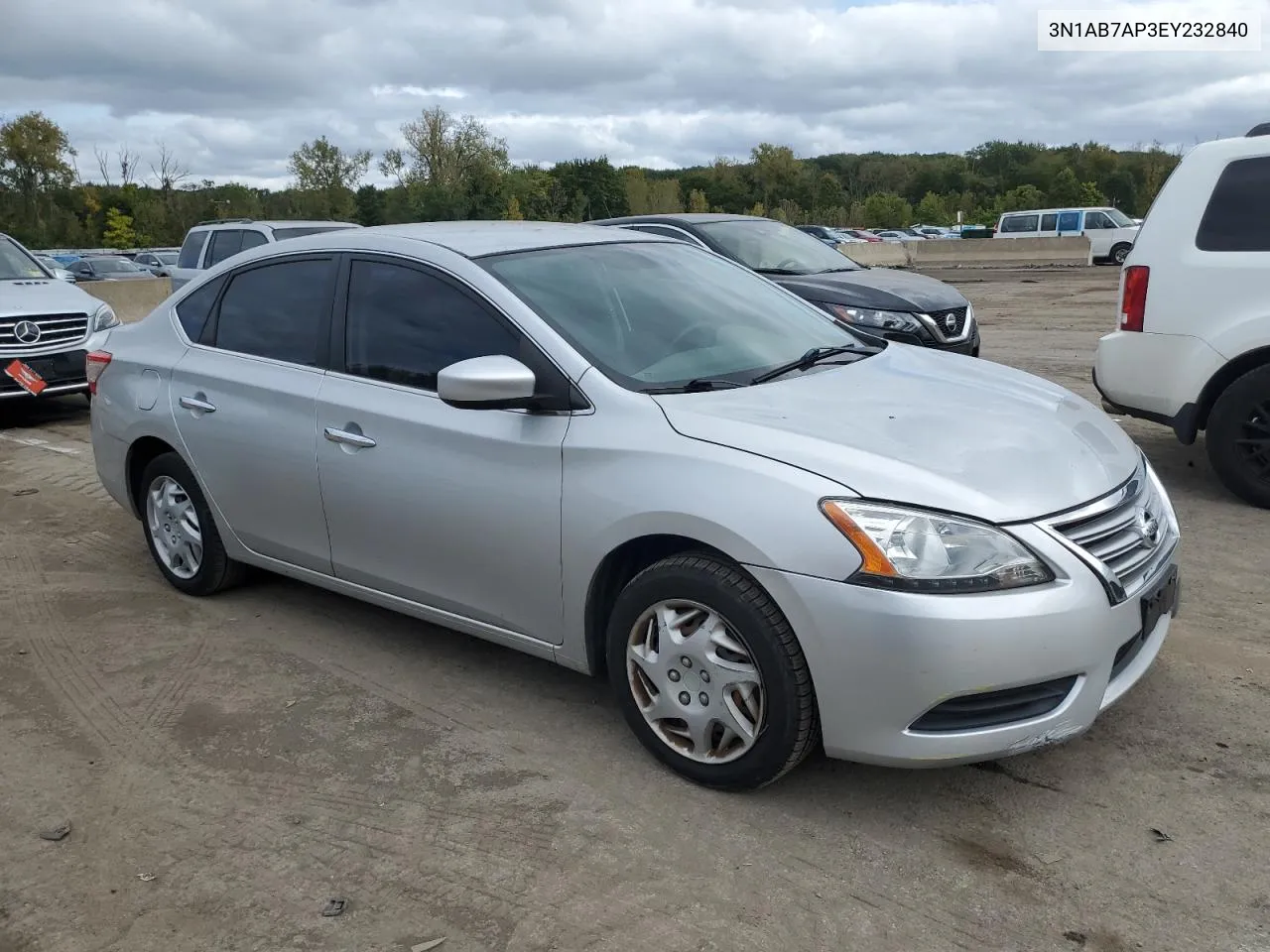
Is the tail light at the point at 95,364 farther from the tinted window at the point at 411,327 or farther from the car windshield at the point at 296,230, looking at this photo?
the car windshield at the point at 296,230

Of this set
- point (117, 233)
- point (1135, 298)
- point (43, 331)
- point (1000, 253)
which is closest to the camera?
point (1135, 298)

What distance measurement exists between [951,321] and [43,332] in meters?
8.01

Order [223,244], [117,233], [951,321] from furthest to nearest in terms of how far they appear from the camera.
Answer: [117,233], [223,244], [951,321]

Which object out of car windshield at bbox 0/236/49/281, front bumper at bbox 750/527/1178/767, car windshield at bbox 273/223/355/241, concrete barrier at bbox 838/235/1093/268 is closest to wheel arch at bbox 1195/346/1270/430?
front bumper at bbox 750/527/1178/767

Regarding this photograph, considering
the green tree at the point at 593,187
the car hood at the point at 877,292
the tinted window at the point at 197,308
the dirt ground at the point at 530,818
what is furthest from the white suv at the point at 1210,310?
the green tree at the point at 593,187

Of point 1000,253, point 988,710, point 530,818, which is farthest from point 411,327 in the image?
point 1000,253

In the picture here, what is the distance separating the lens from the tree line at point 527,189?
60.0m

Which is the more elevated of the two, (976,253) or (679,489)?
(679,489)

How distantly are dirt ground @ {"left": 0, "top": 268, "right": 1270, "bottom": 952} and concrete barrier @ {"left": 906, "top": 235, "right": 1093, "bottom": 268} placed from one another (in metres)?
31.9

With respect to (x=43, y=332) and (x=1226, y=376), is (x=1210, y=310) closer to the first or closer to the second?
(x=1226, y=376)

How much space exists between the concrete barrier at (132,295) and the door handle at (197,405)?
13.6m

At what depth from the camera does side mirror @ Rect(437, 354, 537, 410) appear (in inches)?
136

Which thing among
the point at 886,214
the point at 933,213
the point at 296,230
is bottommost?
the point at 296,230

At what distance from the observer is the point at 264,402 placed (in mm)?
4508
